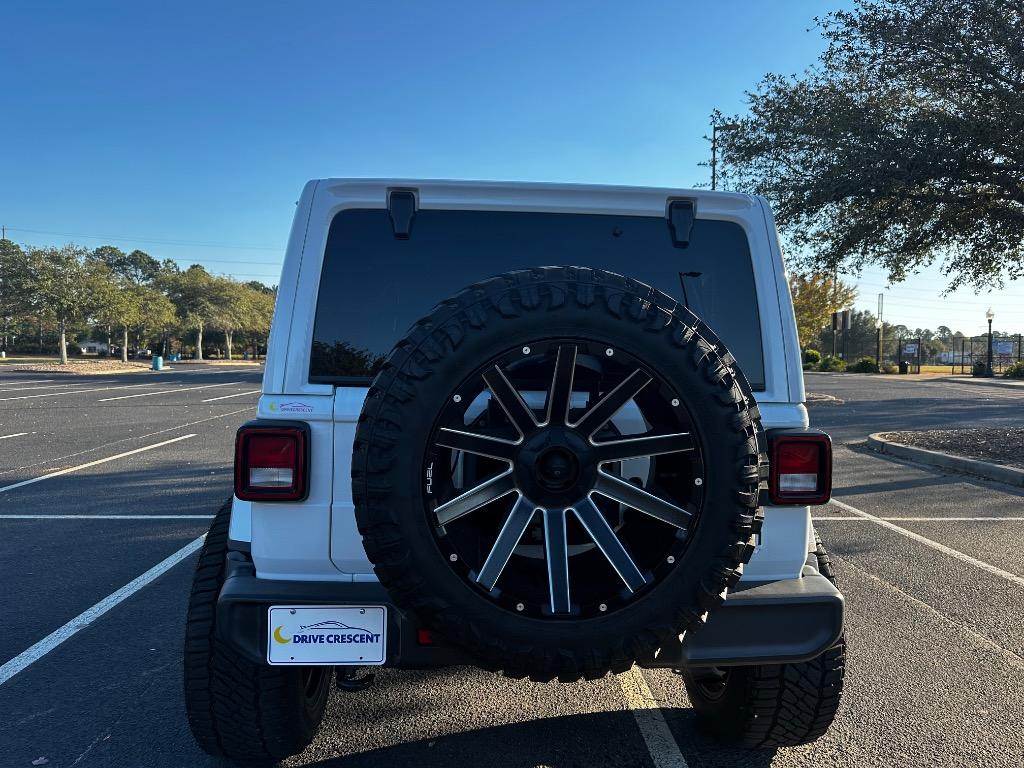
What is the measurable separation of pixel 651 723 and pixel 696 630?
1062 millimetres

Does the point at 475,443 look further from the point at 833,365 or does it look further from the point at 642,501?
the point at 833,365

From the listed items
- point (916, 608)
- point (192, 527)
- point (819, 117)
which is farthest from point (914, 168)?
point (192, 527)

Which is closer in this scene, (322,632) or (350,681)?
(322,632)

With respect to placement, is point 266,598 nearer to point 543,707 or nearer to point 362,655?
point 362,655

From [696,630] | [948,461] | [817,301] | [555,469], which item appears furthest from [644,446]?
[817,301]

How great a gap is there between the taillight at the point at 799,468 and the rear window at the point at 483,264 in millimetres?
246

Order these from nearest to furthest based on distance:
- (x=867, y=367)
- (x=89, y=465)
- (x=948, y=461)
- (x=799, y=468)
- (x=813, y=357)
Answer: (x=799, y=468)
(x=89, y=465)
(x=948, y=461)
(x=867, y=367)
(x=813, y=357)

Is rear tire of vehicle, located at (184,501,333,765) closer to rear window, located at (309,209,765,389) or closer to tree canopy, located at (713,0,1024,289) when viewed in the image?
rear window, located at (309,209,765,389)

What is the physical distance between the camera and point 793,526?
2336 millimetres

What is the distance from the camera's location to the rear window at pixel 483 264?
2430 mm

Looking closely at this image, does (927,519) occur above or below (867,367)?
below

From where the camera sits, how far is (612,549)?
196cm

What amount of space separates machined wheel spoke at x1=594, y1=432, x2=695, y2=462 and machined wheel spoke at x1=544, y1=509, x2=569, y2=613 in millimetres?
203

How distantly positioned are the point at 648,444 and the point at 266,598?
121 cm
